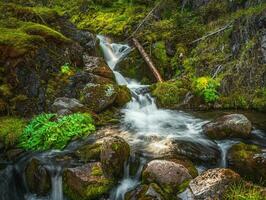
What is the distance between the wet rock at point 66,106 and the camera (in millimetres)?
8186

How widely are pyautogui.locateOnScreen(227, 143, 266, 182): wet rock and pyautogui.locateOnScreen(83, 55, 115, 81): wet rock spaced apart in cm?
507

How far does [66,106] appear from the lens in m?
8.38

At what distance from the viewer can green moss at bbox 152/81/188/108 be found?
9.88 meters

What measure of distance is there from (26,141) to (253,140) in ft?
15.9

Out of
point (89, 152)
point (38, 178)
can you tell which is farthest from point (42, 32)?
point (38, 178)

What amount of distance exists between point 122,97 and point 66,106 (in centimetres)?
178

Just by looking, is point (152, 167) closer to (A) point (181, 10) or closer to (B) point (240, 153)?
(B) point (240, 153)

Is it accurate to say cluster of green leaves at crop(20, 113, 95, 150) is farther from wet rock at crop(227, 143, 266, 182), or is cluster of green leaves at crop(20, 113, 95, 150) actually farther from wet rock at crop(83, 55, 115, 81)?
wet rock at crop(227, 143, 266, 182)

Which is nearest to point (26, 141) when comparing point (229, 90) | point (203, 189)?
point (203, 189)

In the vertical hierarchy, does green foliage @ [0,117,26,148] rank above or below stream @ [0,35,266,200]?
above

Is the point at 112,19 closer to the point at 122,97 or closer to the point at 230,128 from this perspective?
the point at 122,97

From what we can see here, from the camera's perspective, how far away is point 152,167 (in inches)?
221

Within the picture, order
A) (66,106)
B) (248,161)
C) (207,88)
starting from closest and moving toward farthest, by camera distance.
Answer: (248,161) < (66,106) < (207,88)

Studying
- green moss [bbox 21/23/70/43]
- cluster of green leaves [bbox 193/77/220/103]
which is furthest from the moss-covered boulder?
green moss [bbox 21/23/70/43]
